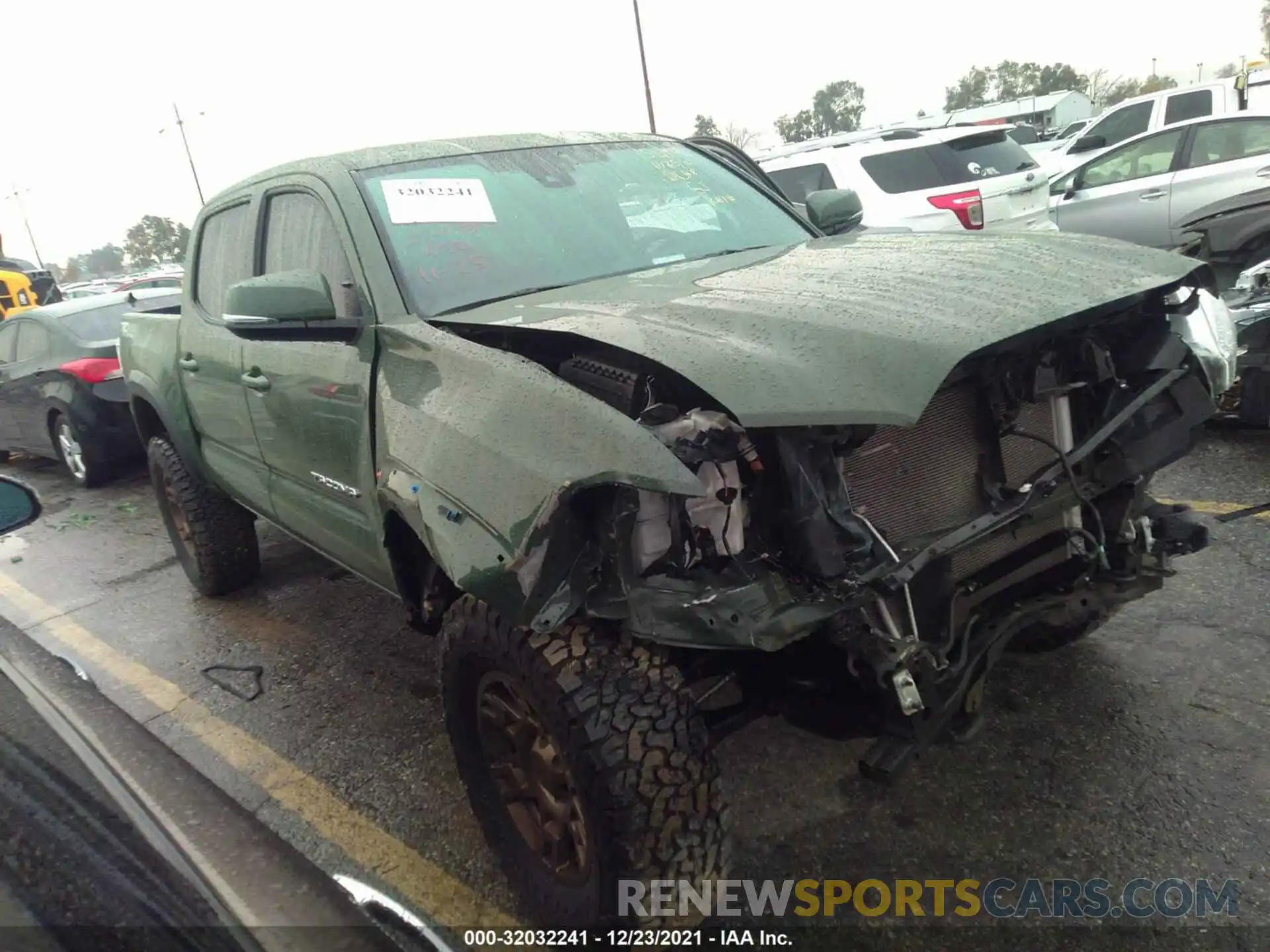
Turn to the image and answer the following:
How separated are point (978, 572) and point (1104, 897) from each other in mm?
832

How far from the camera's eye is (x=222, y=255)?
4109mm

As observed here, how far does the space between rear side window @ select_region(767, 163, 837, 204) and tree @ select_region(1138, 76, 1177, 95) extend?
229 ft

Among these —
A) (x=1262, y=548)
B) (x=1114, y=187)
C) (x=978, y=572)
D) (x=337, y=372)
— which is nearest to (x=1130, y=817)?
(x=978, y=572)

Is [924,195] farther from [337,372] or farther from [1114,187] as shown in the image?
[337,372]

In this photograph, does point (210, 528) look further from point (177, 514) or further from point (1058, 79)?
point (1058, 79)

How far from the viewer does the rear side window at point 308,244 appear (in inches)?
117

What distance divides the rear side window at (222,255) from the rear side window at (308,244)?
0.21m

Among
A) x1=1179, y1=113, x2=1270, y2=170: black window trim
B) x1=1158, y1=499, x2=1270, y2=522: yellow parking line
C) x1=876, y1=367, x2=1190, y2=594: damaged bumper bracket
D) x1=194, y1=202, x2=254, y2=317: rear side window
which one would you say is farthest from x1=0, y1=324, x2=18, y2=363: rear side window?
x1=1179, y1=113, x2=1270, y2=170: black window trim

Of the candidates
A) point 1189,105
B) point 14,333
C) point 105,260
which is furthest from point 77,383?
point 105,260

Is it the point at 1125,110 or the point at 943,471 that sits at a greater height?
the point at 1125,110

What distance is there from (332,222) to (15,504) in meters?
1.41

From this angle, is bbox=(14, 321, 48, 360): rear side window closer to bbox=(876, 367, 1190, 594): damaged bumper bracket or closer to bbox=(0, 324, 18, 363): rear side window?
bbox=(0, 324, 18, 363): rear side window

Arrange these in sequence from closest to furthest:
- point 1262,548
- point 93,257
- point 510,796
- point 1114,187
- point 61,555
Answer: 1. point 510,796
2. point 1262,548
3. point 61,555
4. point 1114,187
5. point 93,257

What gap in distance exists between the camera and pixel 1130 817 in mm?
2549
